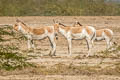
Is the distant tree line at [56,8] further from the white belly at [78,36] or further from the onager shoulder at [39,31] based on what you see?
the white belly at [78,36]

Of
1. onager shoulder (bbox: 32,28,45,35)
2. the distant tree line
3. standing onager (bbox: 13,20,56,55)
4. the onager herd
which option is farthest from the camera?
the distant tree line

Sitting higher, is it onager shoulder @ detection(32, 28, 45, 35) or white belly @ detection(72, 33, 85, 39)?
onager shoulder @ detection(32, 28, 45, 35)

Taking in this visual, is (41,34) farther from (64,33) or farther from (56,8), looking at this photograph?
(56,8)

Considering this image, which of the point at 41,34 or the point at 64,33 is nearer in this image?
the point at 64,33

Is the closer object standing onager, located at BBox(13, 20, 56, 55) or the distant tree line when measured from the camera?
standing onager, located at BBox(13, 20, 56, 55)

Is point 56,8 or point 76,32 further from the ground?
point 76,32

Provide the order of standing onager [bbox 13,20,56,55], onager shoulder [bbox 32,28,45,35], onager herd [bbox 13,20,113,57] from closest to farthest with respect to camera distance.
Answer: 1. onager herd [bbox 13,20,113,57]
2. standing onager [bbox 13,20,56,55]
3. onager shoulder [bbox 32,28,45,35]

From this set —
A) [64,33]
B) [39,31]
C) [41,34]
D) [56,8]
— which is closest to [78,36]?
[64,33]

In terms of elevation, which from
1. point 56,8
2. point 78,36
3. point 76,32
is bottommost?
point 56,8

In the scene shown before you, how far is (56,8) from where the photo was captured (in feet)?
171

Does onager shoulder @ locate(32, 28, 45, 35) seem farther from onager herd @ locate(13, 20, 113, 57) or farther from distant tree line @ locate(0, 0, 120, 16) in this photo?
distant tree line @ locate(0, 0, 120, 16)

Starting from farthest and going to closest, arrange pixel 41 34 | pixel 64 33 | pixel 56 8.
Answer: pixel 56 8 → pixel 41 34 → pixel 64 33

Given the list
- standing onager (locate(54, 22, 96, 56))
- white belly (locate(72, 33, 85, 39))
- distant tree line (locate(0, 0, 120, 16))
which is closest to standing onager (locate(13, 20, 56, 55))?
standing onager (locate(54, 22, 96, 56))

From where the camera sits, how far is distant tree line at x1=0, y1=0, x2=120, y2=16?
49406mm
